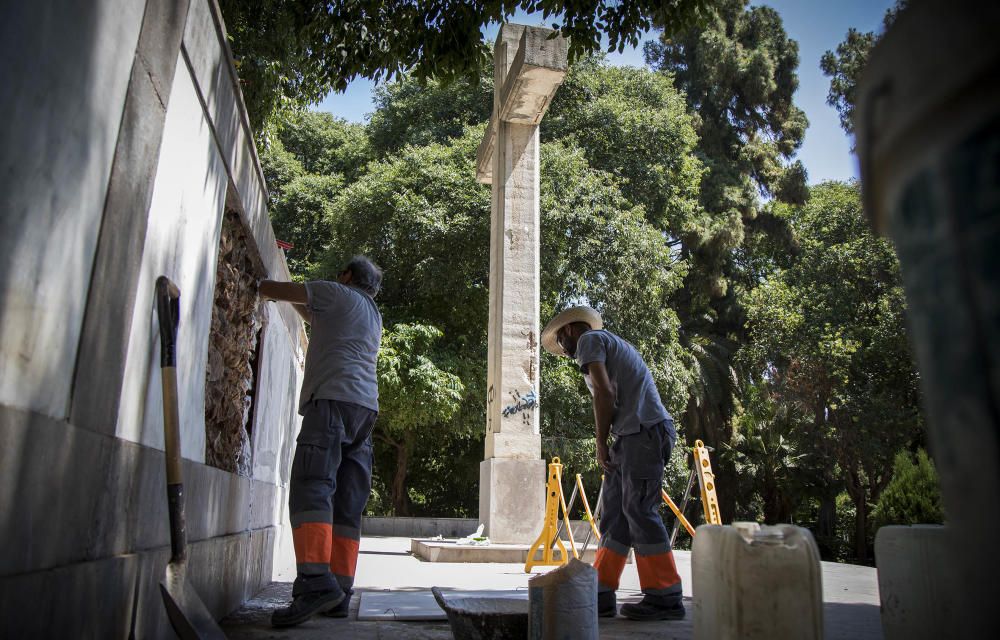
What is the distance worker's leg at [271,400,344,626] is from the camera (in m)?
3.33

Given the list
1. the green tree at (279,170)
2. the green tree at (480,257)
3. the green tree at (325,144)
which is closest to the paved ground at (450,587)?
the green tree at (480,257)

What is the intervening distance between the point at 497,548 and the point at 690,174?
1533cm

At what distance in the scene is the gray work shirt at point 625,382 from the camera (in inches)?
169

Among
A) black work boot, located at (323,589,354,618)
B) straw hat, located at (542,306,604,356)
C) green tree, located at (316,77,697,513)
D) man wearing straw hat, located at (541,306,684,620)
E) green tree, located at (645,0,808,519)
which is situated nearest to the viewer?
black work boot, located at (323,589,354,618)

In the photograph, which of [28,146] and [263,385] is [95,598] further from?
[263,385]

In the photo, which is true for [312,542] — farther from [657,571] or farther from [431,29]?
[431,29]

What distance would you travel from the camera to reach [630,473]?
4191 mm

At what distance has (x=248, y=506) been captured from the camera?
14.7ft

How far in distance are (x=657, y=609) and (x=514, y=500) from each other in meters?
5.94

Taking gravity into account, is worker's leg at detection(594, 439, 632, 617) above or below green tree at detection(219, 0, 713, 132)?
below

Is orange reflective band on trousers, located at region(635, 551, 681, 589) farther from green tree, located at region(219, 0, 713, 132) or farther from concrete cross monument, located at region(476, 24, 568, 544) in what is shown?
concrete cross monument, located at region(476, 24, 568, 544)

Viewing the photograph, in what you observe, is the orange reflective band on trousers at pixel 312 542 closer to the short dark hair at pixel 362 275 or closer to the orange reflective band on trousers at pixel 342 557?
the orange reflective band on trousers at pixel 342 557

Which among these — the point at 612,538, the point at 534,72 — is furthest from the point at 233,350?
the point at 534,72

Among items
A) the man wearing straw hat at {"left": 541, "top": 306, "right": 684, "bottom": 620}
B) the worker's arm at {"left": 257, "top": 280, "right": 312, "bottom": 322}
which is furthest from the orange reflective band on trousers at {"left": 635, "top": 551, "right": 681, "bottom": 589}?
the worker's arm at {"left": 257, "top": 280, "right": 312, "bottom": 322}
